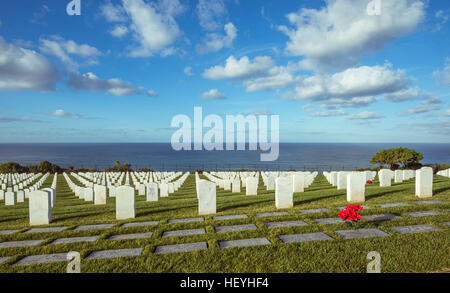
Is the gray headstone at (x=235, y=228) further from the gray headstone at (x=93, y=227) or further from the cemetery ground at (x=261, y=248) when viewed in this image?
the gray headstone at (x=93, y=227)

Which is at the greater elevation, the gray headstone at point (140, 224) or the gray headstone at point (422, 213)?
the gray headstone at point (422, 213)

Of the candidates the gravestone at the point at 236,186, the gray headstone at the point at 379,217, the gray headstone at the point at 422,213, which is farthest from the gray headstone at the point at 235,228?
the gravestone at the point at 236,186

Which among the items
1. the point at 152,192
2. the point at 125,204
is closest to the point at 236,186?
the point at 152,192

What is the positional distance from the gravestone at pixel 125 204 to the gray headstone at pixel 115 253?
3.22m

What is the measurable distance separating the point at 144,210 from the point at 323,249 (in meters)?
6.38

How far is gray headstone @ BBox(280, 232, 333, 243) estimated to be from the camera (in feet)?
16.2

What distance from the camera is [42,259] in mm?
4316

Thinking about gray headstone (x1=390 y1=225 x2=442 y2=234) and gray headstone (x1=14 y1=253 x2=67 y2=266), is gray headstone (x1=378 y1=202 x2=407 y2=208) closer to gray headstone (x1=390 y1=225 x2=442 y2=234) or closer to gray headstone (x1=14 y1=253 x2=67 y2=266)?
gray headstone (x1=390 y1=225 x2=442 y2=234)

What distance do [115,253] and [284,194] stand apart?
559 centimetres

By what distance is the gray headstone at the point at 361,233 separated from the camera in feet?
16.5

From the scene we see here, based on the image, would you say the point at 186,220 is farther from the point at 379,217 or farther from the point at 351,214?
the point at 379,217

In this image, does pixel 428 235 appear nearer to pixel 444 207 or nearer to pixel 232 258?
pixel 444 207
